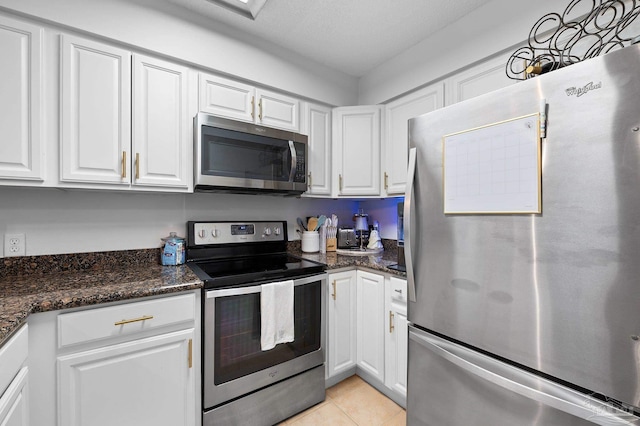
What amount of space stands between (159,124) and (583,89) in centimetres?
190

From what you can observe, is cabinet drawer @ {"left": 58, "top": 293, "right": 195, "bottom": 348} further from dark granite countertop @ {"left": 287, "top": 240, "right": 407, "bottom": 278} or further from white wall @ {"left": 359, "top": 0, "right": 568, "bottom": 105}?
white wall @ {"left": 359, "top": 0, "right": 568, "bottom": 105}

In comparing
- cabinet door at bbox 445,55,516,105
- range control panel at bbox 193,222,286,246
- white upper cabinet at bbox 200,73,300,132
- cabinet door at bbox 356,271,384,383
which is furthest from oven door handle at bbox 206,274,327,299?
cabinet door at bbox 445,55,516,105

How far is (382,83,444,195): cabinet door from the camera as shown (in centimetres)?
210

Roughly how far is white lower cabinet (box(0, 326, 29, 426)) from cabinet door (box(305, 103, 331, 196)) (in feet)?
5.67

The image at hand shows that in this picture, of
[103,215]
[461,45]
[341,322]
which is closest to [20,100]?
[103,215]

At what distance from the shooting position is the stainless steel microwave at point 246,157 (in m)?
1.73

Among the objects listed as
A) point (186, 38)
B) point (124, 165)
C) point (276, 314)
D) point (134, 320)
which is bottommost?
point (276, 314)

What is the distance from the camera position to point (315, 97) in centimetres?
232

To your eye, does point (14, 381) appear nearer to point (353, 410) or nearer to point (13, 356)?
point (13, 356)

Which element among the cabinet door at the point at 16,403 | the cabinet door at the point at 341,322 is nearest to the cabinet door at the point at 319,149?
the cabinet door at the point at 341,322

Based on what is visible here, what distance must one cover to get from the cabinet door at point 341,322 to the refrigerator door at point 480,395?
0.71m

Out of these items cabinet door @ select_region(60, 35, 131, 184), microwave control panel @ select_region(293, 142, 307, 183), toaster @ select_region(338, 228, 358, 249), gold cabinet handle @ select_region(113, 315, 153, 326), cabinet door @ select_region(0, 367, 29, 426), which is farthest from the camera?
toaster @ select_region(338, 228, 358, 249)

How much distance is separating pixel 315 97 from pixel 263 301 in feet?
5.32

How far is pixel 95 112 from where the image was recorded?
150 cm
